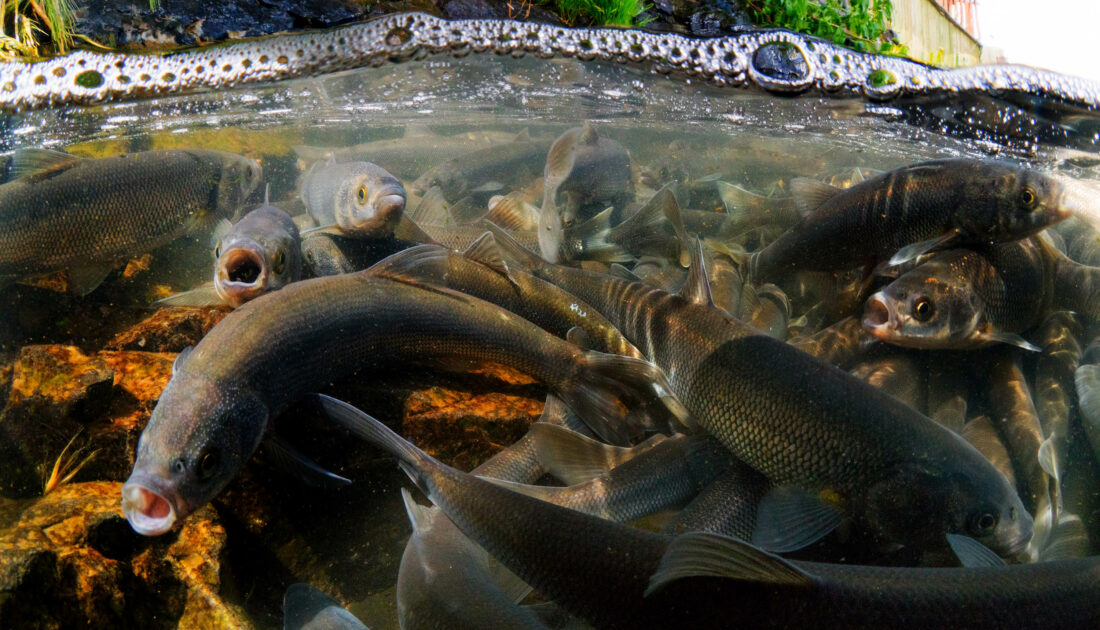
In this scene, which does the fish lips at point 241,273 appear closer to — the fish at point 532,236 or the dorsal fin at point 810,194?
the fish at point 532,236

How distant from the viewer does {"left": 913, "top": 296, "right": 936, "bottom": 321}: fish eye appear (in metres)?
2.76

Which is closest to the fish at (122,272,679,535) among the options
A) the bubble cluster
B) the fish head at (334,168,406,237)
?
the fish head at (334,168,406,237)

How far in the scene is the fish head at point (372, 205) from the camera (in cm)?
352

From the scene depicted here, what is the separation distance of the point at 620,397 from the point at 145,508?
75.9 inches

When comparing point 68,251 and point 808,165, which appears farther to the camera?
point 808,165

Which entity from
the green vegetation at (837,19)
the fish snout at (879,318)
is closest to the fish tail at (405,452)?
the fish snout at (879,318)

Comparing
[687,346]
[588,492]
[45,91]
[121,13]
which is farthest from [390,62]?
[588,492]

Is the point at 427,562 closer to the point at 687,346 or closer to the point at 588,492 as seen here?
the point at 588,492

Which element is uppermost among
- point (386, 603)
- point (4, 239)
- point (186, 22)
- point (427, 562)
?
point (186, 22)

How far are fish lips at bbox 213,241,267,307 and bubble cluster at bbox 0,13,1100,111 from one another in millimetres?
3923

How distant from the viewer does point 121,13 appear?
5176mm

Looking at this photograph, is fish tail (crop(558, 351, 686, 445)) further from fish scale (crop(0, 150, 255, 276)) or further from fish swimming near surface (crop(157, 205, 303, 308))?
fish scale (crop(0, 150, 255, 276))

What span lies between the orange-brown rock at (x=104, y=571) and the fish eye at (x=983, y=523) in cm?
281

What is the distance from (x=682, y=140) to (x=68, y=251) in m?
9.39
